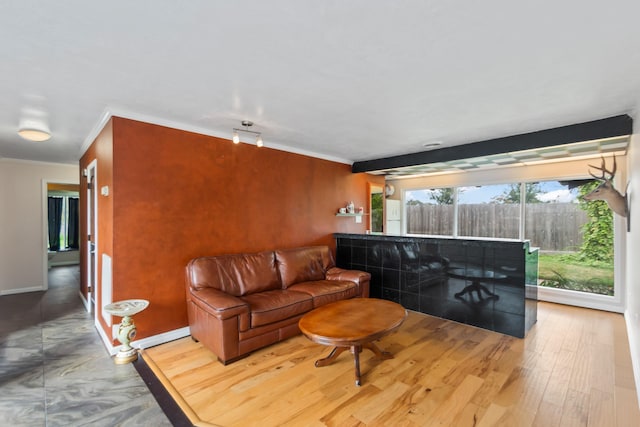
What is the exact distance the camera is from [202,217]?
10.9 ft

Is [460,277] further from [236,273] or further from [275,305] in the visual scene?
[236,273]

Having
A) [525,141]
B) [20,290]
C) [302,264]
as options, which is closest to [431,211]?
[525,141]

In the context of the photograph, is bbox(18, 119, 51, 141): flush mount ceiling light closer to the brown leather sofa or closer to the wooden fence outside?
the brown leather sofa

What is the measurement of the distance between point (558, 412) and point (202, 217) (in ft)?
11.6

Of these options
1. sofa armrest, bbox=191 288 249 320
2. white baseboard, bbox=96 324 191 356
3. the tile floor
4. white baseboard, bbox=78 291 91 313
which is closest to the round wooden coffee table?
sofa armrest, bbox=191 288 249 320

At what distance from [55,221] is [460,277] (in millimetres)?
10298

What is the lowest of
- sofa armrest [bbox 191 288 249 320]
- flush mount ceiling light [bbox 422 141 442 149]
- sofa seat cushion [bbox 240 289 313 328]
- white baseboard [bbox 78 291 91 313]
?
white baseboard [bbox 78 291 91 313]

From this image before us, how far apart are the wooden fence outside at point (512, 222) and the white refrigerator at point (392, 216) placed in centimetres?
43

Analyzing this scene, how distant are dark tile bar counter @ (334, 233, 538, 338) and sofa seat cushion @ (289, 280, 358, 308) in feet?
2.48

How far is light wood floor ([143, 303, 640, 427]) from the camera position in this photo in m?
1.93

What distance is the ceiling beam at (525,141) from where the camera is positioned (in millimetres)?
2818

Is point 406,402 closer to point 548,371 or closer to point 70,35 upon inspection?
point 548,371

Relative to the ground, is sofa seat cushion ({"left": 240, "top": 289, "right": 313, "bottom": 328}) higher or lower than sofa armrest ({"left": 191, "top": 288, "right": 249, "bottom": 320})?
lower

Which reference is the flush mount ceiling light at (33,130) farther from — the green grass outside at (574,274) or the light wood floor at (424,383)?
the green grass outside at (574,274)
